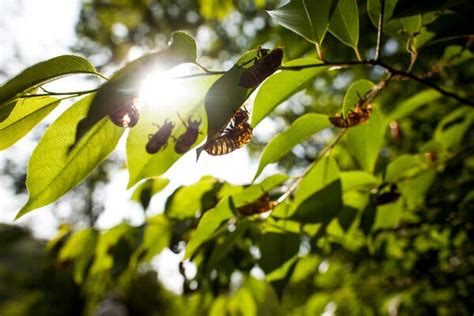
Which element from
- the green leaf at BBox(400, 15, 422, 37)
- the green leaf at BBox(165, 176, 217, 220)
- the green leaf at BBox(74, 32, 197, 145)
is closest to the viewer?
the green leaf at BBox(74, 32, 197, 145)

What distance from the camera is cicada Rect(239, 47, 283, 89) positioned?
0.69 m

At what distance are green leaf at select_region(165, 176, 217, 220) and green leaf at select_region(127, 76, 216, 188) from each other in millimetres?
401

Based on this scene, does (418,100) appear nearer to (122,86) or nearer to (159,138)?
Result: (159,138)

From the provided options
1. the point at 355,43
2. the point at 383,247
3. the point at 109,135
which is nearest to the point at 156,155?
the point at 109,135

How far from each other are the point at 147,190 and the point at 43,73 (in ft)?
3.07

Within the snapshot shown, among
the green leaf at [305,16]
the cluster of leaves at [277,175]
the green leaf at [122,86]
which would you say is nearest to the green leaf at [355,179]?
the cluster of leaves at [277,175]

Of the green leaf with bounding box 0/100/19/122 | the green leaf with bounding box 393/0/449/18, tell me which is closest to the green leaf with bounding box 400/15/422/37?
the green leaf with bounding box 393/0/449/18

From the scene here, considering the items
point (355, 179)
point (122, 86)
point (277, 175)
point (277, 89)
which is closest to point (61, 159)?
point (122, 86)

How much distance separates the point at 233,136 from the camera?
0.94 metres

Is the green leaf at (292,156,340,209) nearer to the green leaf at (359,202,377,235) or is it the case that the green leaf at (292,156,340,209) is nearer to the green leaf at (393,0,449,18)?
the green leaf at (359,202,377,235)

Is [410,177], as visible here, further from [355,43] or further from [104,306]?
[104,306]

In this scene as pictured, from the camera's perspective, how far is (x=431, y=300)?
87.0 inches

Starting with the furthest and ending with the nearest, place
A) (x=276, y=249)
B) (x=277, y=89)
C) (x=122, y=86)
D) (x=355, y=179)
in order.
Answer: (x=355, y=179) → (x=276, y=249) → (x=277, y=89) → (x=122, y=86)

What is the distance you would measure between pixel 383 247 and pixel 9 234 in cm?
1288
